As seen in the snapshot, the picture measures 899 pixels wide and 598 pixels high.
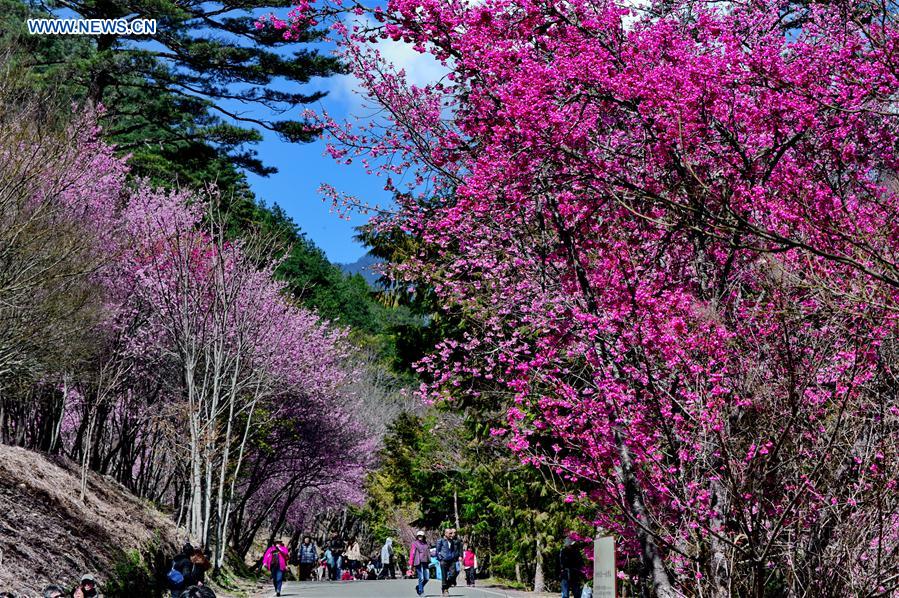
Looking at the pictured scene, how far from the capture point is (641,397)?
970 centimetres

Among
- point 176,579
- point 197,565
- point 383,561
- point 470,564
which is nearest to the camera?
point 197,565

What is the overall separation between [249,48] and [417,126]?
20139mm

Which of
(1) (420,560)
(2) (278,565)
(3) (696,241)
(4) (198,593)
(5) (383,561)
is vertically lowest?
(4) (198,593)

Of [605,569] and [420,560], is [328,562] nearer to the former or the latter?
[420,560]

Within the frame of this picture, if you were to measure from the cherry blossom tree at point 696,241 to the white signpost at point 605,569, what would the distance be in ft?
4.63

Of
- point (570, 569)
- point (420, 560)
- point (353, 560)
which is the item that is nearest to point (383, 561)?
point (420, 560)

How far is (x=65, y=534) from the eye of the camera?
51.6 ft

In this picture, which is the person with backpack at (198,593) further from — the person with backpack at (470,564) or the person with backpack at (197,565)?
the person with backpack at (470,564)

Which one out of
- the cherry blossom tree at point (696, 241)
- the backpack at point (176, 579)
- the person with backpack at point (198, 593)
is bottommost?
the person with backpack at point (198, 593)

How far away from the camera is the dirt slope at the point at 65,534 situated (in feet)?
46.3

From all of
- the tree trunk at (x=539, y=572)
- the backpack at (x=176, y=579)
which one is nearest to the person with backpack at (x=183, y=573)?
the backpack at (x=176, y=579)

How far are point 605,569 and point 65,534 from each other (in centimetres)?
1157

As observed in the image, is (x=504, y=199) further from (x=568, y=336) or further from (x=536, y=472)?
(x=536, y=472)

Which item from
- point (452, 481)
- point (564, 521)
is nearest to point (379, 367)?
point (452, 481)
